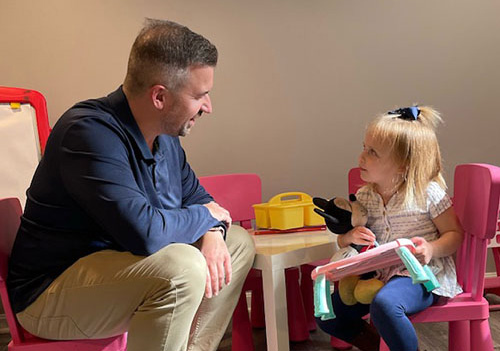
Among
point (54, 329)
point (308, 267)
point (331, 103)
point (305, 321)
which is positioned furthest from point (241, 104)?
point (54, 329)

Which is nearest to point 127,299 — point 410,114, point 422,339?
point 410,114

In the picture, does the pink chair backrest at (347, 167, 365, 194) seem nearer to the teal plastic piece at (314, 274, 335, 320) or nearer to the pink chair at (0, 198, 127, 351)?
the teal plastic piece at (314, 274, 335, 320)

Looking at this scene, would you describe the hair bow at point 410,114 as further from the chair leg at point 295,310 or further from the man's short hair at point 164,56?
the chair leg at point 295,310

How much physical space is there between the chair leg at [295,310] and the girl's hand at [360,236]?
0.61 metres

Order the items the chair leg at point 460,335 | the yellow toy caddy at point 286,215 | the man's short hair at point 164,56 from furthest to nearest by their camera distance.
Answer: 1. the yellow toy caddy at point 286,215
2. the chair leg at point 460,335
3. the man's short hair at point 164,56

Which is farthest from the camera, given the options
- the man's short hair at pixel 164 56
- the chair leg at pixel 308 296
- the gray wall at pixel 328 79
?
the gray wall at pixel 328 79

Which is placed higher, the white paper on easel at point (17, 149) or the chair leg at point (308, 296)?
the white paper on easel at point (17, 149)

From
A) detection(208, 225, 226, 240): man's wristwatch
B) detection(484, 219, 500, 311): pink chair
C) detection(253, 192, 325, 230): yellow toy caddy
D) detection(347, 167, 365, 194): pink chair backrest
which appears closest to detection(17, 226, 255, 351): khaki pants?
detection(208, 225, 226, 240): man's wristwatch

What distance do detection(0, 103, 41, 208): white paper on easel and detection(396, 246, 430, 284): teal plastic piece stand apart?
1629 millimetres

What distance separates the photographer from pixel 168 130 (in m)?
1.65

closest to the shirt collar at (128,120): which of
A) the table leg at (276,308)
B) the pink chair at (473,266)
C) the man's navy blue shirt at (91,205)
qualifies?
the man's navy blue shirt at (91,205)

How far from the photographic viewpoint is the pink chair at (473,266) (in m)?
1.54

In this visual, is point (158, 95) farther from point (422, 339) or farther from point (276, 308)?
point (422, 339)

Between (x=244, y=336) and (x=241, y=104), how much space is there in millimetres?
1171
